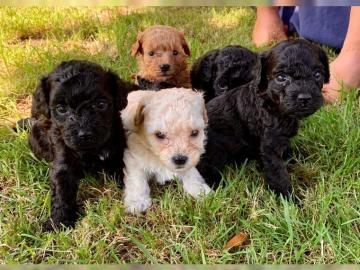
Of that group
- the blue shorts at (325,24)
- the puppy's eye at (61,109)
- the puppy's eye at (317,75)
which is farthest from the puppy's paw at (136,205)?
the blue shorts at (325,24)

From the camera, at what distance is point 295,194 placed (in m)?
3.24

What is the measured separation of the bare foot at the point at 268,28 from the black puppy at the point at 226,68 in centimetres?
164

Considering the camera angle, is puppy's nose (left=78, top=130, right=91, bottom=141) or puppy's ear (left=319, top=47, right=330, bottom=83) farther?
puppy's ear (left=319, top=47, right=330, bottom=83)

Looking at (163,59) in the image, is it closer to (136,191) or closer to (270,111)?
(270,111)

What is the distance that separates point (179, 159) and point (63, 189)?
2.42ft

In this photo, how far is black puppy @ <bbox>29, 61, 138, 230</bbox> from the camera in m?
2.78

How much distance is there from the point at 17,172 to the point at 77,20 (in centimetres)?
339

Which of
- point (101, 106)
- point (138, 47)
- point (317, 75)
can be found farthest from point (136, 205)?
point (138, 47)

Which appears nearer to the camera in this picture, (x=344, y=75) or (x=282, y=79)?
(x=282, y=79)

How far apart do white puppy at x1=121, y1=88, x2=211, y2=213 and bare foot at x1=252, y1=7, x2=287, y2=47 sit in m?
2.98

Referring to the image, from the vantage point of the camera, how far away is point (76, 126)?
277 cm

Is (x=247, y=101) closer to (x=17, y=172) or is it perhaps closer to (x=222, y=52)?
(x=222, y=52)

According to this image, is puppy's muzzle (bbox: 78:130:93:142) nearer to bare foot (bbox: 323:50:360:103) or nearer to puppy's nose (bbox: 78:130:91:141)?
puppy's nose (bbox: 78:130:91:141)

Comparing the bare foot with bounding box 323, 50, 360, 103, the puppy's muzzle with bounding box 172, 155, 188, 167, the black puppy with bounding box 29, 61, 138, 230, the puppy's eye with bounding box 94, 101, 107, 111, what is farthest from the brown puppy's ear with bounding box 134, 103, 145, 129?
the bare foot with bounding box 323, 50, 360, 103
